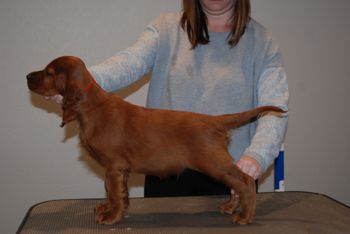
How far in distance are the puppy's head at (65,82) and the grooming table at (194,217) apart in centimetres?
44

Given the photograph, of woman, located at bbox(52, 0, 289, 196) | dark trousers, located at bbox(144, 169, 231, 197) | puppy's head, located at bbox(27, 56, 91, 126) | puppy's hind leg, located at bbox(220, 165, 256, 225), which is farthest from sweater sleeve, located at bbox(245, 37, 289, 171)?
puppy's head, located at bbox(27, 56, 91, 126)

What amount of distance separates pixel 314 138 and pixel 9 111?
2.46 metres

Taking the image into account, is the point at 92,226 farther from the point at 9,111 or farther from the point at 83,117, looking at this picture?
the point at 9,111

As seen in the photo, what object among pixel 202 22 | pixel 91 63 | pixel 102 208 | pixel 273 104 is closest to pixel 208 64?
pixel 202 22

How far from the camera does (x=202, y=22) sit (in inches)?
87.0

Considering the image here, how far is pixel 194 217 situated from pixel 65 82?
78 centimetres

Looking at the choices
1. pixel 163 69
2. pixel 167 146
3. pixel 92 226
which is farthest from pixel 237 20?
pixel 92 226

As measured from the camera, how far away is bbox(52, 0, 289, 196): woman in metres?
2.11

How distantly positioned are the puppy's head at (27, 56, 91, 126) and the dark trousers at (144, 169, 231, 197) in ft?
2.47

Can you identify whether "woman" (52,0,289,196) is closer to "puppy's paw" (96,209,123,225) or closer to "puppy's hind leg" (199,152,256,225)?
"puppy's hind leg" (199,152,256,225)

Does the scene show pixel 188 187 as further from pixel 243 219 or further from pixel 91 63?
pixel 91 63

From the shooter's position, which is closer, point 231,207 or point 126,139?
point 126,139

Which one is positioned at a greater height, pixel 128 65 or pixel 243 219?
pixel 128 65

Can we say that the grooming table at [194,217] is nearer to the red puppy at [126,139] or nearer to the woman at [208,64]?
the red puppy at [126,139]
